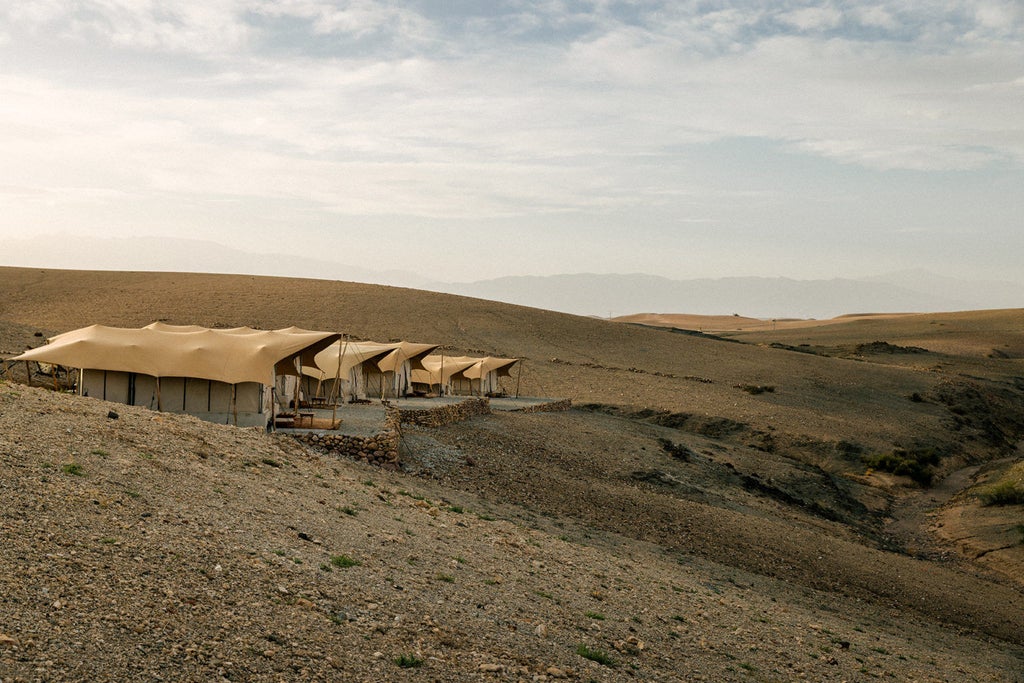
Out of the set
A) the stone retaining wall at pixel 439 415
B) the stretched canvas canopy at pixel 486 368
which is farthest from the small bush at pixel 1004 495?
the stretched canvas canopy at pixel 486 368

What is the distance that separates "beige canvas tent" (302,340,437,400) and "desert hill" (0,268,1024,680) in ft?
20.4

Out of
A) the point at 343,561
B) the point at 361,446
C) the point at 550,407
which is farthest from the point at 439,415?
the point at 343,561

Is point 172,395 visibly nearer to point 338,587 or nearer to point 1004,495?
point 338,587

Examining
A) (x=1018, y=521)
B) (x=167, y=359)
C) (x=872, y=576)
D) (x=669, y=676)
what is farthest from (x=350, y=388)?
(x=669, y=676)

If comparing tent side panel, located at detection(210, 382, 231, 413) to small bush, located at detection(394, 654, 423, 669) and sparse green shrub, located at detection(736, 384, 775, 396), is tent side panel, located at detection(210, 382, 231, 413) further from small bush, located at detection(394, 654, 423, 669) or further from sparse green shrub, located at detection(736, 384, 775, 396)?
sparse green shrub, located at detection(736, 384, 775, 396)

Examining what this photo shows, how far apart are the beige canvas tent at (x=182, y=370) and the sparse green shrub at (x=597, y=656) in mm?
14397

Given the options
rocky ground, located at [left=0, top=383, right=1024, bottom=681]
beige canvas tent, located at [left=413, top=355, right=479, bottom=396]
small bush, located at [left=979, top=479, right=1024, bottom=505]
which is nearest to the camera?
rocky ground, located at [left=0, top=383, right=1024, bottom=681]

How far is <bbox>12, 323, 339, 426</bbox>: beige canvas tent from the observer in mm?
23297

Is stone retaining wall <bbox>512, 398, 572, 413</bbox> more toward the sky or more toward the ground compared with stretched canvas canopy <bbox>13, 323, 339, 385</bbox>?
more toward the ground

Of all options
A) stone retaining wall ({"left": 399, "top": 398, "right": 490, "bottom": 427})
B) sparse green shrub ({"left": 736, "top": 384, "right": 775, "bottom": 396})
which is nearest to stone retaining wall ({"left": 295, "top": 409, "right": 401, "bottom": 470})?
stone retaining wall ({"left": 399, "top": 398, "right": 490, "bottom": 427})

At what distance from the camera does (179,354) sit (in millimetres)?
23531

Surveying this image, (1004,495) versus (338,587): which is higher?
(338,587)

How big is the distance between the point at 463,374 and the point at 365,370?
9.08 metres

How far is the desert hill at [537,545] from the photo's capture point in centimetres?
923
